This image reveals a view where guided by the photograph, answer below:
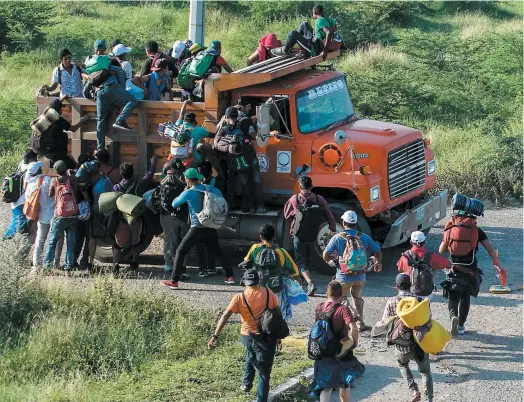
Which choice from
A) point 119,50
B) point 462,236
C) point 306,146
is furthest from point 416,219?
point 119,50

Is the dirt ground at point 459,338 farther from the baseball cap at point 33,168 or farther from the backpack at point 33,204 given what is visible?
the baseball cap at point 33,168

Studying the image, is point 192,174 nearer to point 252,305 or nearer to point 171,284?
point 171,284

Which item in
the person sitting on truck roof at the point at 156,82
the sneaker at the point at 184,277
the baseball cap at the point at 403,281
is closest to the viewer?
the baseball cap at the point at 403,281

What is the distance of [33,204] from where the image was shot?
13.9 m

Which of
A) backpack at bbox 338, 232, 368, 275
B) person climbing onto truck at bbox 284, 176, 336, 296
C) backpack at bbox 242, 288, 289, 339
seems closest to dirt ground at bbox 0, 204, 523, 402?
person climbing onto truck at bbox 284, 176, 336, 296

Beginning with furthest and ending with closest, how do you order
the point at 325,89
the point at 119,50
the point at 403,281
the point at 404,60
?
the point at 404,60
the point at 119,50
the point at 325,89
the point at 403,281

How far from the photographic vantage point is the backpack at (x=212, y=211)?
1316 cm

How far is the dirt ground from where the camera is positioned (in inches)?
410

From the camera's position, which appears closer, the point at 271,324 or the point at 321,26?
the point at 271,324

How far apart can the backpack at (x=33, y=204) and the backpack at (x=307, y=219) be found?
3.47 meters

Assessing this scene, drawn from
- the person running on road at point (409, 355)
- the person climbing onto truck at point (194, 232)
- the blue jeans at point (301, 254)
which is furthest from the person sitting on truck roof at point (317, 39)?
the person running on road at point (409, 355)

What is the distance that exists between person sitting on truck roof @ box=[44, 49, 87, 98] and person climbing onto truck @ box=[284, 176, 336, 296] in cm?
395

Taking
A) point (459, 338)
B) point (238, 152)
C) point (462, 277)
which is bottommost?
point (459, 338)

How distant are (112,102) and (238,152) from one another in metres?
1.96
